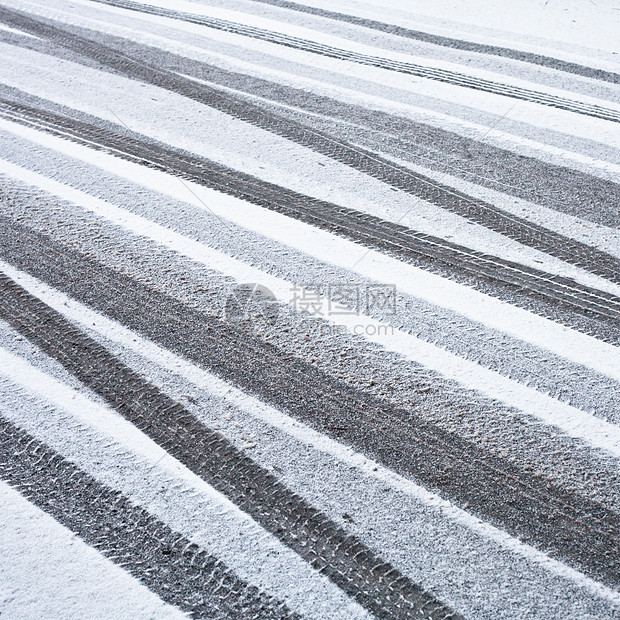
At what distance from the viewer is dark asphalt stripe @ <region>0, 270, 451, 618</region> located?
108 inches

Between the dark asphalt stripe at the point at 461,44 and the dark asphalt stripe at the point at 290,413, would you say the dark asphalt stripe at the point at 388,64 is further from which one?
the dark asphalt stripe at the point at 290,413

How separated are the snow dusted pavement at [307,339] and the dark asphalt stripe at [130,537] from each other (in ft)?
0.03

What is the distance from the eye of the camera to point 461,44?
→ 8.42 meters

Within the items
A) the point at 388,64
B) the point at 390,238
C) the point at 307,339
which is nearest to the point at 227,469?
the point at 307,339

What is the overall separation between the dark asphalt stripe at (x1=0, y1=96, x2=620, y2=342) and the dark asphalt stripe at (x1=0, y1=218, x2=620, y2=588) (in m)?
1.26

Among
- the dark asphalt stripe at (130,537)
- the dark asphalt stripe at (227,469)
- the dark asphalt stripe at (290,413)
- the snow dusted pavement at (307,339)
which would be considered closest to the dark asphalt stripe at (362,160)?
the snow dusted pavement at (307,339)

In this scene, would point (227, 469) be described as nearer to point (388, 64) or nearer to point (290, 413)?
point (290, 413)

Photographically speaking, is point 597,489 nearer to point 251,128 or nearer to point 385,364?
point 385,364

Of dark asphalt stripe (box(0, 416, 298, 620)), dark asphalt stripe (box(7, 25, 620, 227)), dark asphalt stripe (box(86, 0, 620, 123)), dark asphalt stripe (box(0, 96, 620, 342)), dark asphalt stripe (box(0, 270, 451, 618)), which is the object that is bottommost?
dark asphalt stripe (box(0, 416, 298, 620))

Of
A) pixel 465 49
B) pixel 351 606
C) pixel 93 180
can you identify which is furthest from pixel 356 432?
pixel 465 49

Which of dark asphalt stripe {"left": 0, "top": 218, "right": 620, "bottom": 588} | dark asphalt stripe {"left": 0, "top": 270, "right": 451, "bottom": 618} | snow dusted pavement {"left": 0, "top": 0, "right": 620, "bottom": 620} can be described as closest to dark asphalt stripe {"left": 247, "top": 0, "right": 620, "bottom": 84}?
snow dusted pavement {"left": 0, "top": 0, "right": 620, "bottom": 620}

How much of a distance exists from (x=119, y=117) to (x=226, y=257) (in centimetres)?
255

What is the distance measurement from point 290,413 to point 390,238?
1.88 m

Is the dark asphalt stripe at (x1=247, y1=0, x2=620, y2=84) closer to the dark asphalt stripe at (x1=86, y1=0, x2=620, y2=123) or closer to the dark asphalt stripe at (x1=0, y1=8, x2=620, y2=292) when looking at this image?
the dark asphalt stripe at (x1=86, y1=0, x2=620, y2=123)
